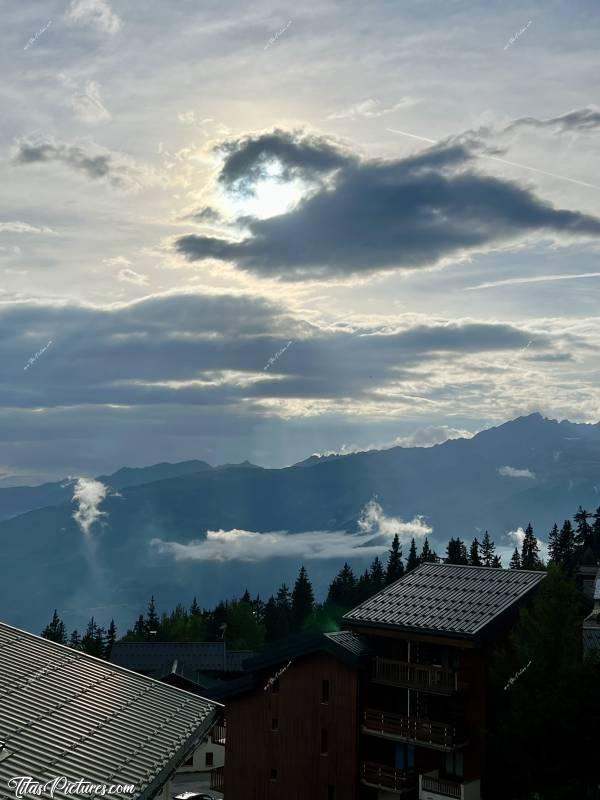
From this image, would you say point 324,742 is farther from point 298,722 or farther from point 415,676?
point 415,676

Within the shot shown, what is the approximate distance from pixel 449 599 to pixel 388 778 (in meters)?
11.9

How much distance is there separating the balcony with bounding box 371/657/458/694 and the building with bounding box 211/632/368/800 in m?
1.23

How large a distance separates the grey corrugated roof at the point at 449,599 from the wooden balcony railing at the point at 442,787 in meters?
9.13

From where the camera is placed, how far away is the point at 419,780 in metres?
55.9

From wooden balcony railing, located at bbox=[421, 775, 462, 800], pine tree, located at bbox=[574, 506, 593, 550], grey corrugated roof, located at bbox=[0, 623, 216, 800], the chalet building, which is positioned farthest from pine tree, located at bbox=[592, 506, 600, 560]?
grey corrugated roof, located at bbox=[0, 623, 216, 800]

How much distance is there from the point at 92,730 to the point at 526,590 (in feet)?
136

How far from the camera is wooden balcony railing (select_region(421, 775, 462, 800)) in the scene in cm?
5419

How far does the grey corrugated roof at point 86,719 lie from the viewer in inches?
778

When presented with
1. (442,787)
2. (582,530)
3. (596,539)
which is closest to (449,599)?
(442,787)

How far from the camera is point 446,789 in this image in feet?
→ 179

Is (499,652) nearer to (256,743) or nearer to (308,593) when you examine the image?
(256,743)

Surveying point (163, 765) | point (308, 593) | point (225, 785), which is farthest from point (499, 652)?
point (308, 593)

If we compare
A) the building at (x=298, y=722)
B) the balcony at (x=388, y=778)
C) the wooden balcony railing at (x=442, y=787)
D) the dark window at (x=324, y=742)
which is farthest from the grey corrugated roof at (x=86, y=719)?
the dark window at (x=324, y=742)

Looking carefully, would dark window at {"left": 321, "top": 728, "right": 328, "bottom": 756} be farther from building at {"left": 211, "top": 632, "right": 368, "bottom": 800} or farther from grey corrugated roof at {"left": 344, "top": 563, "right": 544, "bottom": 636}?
grey corrugated roof at {"left": 344, "top": 563, "right": 544, "bottom": 636}
